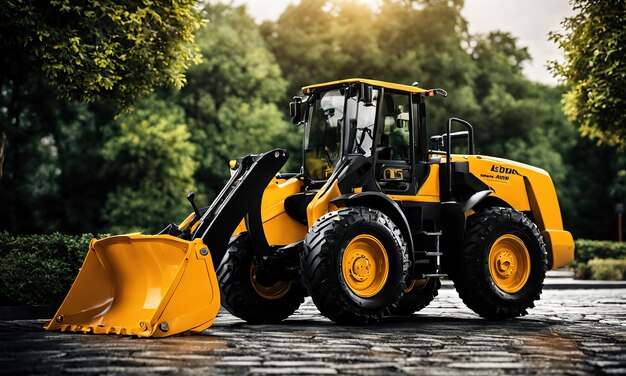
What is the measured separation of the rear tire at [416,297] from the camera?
14.4 metres

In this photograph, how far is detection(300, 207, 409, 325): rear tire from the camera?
37.4 feet

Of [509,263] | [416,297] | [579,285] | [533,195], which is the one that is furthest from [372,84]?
[579,285]

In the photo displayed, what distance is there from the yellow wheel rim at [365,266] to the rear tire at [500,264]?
5.93 ft

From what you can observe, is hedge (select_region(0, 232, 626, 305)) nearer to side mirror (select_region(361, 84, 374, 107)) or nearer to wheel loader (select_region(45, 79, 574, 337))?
wheel loader (select_region(45, 79, 574, 337))

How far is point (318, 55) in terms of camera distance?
4672 cm

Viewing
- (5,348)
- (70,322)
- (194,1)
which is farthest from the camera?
(194,1)

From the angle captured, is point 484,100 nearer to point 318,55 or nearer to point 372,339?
point 318,55

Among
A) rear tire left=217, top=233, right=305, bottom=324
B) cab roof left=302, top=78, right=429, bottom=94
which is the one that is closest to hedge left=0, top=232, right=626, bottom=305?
rear tire left=217, top=233, right=305, bottom=324

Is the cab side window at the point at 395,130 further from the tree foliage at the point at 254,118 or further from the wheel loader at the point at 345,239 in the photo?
the tree foliage at the point at 254,118

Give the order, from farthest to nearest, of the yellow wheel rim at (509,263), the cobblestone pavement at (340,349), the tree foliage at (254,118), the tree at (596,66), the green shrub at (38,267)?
the tree foliage at (254,118), the tree at (596,66), the green shrub at (38,267), the yellow wheel rim at (509,263), the cobblestone pavement at (340,349)

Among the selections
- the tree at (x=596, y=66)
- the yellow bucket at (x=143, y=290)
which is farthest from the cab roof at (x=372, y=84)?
the tree at (x=596, y=66)

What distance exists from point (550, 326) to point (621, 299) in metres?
7.41

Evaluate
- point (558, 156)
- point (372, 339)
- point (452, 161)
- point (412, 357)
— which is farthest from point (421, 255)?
point (558, 156)

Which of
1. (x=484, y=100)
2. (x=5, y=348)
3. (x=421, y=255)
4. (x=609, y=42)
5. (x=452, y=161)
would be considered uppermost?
(x=484, y=100)
